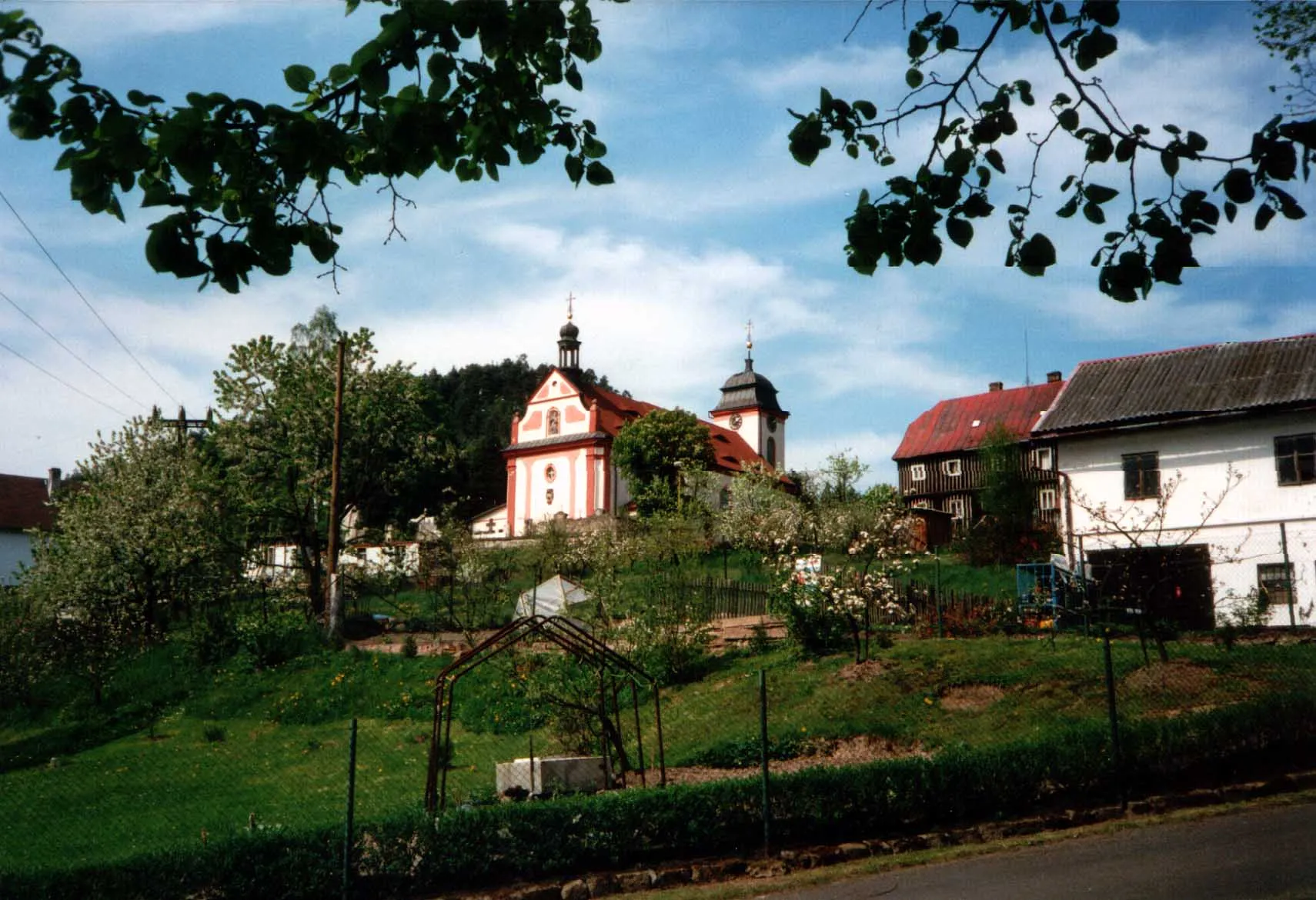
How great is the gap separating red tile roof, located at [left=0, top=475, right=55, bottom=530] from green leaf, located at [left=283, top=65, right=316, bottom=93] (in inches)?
2339

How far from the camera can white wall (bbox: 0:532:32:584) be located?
184ft

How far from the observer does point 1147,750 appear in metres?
11.5

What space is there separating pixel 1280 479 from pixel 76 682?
29.0 metres

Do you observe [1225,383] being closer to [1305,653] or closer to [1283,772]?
[1305,653]

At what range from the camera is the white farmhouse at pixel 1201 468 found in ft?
78.7

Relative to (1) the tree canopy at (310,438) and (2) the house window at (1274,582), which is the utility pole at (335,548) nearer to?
(1) the tree canopy at (310,438)

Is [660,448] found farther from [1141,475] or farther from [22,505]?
[22,505]

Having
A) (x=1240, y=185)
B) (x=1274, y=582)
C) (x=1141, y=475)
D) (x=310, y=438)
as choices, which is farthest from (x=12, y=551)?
(x=1240, y=185)

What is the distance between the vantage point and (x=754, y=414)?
77.2m

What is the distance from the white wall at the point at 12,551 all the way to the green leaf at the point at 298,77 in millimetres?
61450

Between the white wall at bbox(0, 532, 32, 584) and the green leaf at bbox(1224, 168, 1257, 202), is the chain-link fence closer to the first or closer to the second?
the green leaf at bbox(1224, 168, 1257, 202)

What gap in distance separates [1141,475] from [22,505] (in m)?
58.1

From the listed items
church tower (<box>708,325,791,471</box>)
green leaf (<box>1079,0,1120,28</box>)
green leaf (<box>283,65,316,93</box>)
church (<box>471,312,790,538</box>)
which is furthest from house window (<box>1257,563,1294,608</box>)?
church tower (<box>708,325,791,471</box>)

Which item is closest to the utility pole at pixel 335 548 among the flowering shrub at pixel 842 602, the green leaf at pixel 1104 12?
the flowering shrub at pixel 842 602
